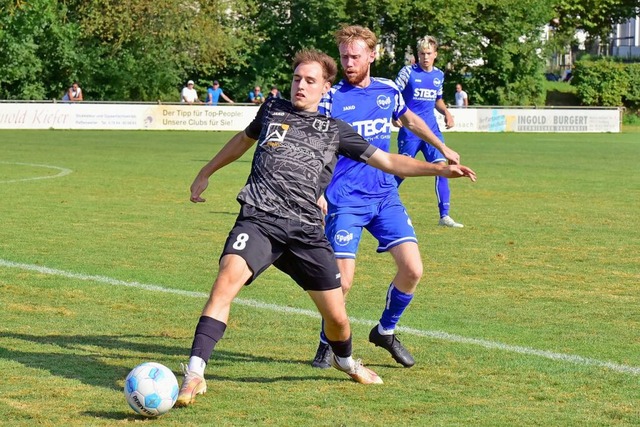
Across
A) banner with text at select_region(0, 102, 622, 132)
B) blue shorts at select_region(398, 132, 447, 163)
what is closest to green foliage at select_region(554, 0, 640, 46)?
banner with text at select_region(0, 102, 622, 132)

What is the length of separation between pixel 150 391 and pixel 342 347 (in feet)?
4.04

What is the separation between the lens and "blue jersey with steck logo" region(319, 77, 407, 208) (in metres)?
6.89

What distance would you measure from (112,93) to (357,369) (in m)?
47.9

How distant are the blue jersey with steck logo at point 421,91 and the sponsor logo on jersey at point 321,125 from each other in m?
7.84

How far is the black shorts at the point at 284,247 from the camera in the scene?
18.7ft

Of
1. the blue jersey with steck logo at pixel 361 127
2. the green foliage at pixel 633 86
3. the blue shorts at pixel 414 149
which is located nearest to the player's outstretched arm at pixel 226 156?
the blue jersey with steck logo at pixel 361 127

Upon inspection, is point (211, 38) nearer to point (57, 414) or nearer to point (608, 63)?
point (608, 63)

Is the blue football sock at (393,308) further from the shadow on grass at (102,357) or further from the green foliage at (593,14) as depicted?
the green foliage at (593,14)

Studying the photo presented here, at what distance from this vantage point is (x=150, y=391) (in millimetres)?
5340

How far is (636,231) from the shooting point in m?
13.6

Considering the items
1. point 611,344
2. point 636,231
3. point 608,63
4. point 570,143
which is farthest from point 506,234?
point 608,63

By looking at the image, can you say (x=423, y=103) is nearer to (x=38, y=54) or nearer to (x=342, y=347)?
(x=342, y=347)

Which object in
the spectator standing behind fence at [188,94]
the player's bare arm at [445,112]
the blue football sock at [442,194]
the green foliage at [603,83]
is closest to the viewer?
the blue football sock at [442,194]

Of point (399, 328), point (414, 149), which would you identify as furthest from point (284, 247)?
point (414, 149)
